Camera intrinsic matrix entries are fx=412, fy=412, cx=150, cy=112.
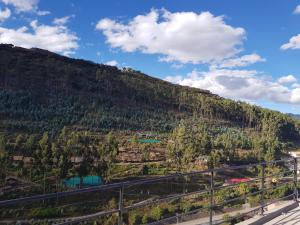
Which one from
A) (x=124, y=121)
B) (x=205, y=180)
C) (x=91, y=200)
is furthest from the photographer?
(x=124, y=121)

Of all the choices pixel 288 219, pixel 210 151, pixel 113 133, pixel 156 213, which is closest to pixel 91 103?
pixel 113 133

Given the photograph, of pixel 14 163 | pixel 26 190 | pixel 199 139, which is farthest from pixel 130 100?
pixel 26 190

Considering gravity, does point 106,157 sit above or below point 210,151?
below

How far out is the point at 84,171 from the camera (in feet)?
135

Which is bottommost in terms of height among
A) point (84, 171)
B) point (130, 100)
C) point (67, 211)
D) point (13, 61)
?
point (67, 211)

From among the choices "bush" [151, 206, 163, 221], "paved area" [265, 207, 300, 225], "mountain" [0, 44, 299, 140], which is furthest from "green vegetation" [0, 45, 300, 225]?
"paved area" [265, 207, 300, 225]

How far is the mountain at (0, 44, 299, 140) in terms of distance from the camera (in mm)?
81062

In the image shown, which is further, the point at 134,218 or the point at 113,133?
the point at 113,133

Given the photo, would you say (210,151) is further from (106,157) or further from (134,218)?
(134,218)

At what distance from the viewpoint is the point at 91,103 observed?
3922 inches

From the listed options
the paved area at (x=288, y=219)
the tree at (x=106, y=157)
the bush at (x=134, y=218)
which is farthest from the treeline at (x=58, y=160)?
the paved area at (x=288, y=219)

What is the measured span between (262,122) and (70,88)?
53.2 metres

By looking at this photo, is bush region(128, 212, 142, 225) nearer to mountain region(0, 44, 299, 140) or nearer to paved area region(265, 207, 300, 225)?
paved area region(265, 207, 300, 225)

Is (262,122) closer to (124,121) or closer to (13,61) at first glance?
(124,121)
